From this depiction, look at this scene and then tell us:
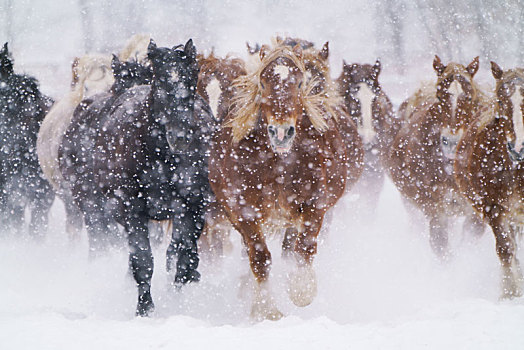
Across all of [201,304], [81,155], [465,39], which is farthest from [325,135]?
[465,39]

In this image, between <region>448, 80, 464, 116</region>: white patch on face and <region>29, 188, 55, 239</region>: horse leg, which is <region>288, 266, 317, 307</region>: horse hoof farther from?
<region>29, 188, 55, 239</region>: horse leg

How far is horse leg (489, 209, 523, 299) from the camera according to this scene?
523cm

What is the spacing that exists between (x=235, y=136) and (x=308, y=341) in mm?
1879

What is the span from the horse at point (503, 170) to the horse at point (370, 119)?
A: 2.14 m

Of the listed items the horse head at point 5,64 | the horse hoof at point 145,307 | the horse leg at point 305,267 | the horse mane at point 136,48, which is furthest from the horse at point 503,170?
the horse head at point 5,64

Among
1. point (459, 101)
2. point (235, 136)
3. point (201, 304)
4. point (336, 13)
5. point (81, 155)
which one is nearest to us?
point (235, 136)

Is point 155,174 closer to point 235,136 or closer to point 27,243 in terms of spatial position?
point 235,136

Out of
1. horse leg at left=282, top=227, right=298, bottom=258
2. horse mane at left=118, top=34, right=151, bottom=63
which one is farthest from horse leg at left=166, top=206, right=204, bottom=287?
horse mane at left=118, top=34, right=151, bottom=63

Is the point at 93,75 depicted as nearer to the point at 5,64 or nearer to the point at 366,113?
the point at 5,64

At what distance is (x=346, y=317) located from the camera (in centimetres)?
505

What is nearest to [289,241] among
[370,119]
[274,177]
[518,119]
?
[274,177]

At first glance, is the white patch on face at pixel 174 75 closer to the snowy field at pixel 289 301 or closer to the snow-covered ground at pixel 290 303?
the snowy field at pixel 289 301

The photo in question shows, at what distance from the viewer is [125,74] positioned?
6.38 m

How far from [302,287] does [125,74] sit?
317 centimetres
